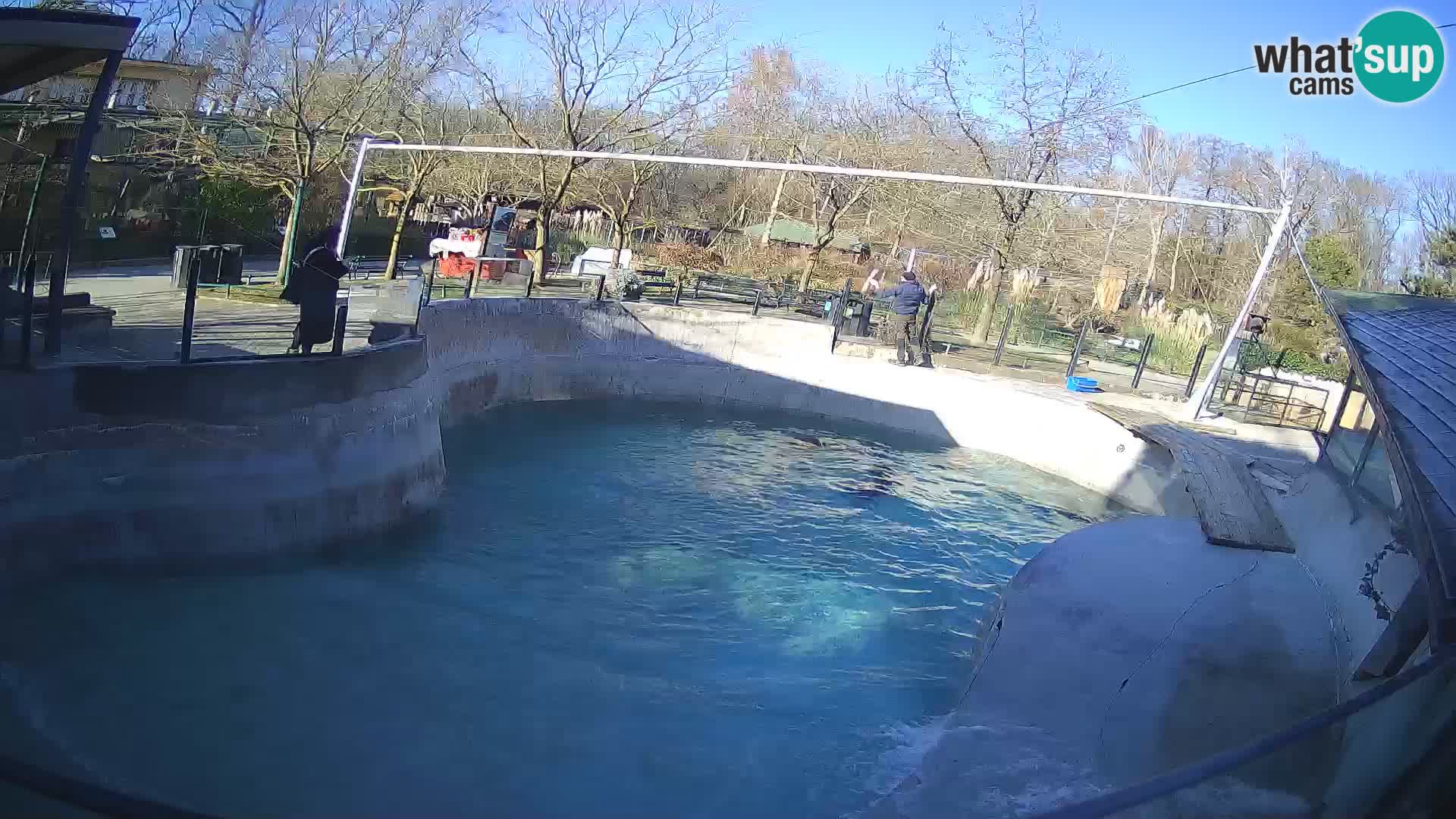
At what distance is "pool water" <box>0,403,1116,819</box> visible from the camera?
272 inches

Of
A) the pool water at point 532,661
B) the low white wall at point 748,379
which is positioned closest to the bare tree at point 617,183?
the low white wall at point 748,379

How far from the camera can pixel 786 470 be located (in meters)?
17.6

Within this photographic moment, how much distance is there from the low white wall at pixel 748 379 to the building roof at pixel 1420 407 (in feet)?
23.3

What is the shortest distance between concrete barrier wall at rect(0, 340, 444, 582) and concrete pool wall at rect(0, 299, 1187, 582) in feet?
0.05

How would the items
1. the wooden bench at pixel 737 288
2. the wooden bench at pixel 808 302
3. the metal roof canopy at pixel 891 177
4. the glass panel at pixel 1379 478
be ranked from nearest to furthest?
the glass panel at pixel 1379 478
the metal roof canopy at pixel 891 177
the wooden bench at pixel 737 288
the wooden bench at pixel 808 302

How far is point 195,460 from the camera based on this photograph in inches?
370

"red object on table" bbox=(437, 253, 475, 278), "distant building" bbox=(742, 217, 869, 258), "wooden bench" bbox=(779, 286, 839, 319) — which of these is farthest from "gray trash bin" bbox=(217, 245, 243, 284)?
"distant building" bbox=(742, 217, 869, 258)

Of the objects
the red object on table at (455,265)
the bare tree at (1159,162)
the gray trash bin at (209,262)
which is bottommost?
the red object on table at (455,265)

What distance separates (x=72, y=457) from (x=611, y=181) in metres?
23.0

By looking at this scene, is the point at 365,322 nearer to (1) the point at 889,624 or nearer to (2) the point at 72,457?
(2) the point at 72,457

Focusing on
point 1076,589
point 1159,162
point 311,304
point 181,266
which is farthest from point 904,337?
point 1159,162

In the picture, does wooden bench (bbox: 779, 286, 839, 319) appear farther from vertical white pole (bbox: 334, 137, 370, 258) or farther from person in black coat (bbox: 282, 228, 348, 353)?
person in black coat (bbox: 282, 228, 348, 353)

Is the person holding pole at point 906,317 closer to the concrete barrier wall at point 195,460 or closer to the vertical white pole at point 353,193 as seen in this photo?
the vertical white pole at point 353,193

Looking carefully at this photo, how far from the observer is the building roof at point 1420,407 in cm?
371
